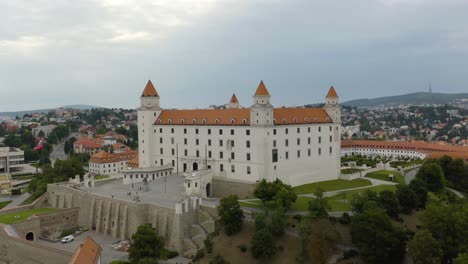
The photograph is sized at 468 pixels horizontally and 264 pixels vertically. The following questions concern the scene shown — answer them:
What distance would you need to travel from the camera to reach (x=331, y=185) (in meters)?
69.1

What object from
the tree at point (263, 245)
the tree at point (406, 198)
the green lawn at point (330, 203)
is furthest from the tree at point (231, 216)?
the tree at point (406, 198)

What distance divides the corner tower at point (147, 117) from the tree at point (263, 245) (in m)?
39.0

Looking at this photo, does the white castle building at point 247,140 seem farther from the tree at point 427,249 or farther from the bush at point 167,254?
the tree at point 427,249

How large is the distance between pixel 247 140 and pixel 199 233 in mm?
18378

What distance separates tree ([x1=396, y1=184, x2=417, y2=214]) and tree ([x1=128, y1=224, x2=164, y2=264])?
1270 inches

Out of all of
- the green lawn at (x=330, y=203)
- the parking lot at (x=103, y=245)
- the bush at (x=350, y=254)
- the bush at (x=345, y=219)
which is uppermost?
the green lawn at (x=330, y=203)

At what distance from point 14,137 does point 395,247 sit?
158m

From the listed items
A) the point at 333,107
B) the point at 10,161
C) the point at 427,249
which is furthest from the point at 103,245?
the point at 10,161

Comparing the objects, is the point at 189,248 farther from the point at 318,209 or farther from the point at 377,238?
the point at 377,238

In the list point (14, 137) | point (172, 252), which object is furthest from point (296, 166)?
point (14, 137)

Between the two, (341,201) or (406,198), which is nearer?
(406,198)

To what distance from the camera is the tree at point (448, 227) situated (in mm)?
42250

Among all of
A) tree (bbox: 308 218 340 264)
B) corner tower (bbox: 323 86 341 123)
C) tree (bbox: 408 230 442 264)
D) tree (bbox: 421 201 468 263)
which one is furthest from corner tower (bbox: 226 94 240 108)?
tree (bbox: 408 230 442 264)

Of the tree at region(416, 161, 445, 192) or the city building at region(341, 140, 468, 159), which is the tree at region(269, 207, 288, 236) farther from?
the city building at region(341, 140, 468, 159)
